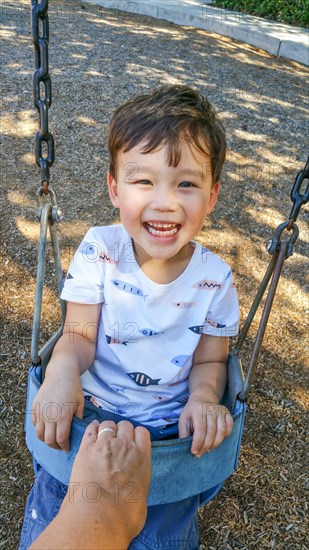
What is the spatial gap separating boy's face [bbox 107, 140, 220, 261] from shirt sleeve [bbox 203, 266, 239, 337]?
0.74 ft

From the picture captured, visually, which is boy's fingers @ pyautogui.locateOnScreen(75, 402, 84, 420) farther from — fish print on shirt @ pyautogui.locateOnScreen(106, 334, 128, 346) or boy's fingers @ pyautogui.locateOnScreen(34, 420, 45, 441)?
fish print on shirt @ pyautogui.locateOnScreen(106, 334, 128, 346)

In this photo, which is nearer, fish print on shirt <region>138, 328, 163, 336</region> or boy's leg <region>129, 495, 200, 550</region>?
boy's leg <region>129, 495, 200, 550</region>

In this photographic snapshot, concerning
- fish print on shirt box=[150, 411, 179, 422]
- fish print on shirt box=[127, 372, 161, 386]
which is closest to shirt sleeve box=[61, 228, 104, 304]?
fish print on shirt box=[127, 372, 161, 386]

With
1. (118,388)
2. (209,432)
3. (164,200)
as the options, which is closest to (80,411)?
(118,388)

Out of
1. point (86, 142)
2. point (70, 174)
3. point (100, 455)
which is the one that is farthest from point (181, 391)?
point (86, 142)

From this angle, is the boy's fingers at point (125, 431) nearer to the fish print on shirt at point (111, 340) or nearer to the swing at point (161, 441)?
the swing at point (161, 441)

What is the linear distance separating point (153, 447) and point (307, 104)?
4131mm

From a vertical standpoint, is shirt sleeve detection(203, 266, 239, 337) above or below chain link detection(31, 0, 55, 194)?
below

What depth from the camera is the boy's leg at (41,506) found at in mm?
1176

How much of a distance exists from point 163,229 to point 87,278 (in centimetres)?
28

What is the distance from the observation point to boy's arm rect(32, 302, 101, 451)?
3.59ft

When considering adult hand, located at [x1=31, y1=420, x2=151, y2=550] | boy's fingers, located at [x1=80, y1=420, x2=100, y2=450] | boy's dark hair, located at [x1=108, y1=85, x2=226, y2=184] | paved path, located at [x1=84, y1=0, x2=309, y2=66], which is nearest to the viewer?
adult hand, located at [x1=31, y1=420, x2=151, y2=550]

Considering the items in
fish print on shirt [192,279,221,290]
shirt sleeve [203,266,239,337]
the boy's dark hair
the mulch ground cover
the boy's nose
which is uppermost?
the boy's dark hair

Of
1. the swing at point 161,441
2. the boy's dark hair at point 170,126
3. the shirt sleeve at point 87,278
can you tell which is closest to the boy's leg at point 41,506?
the swing at point 161,441
